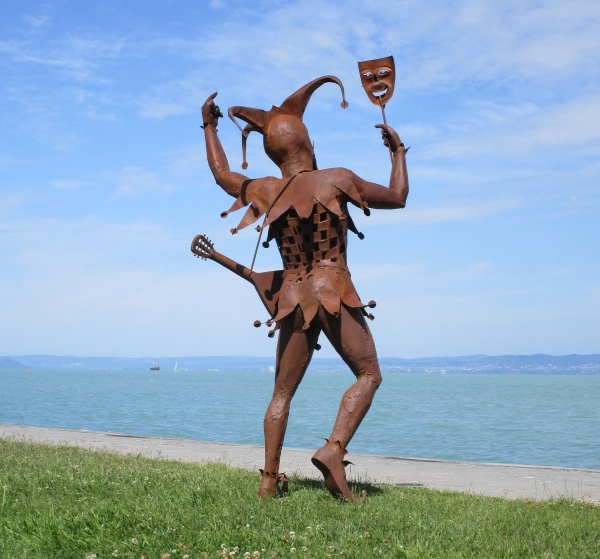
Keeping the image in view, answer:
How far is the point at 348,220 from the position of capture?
659cm

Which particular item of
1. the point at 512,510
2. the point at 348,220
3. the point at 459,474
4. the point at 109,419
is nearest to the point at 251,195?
the point at 348,220

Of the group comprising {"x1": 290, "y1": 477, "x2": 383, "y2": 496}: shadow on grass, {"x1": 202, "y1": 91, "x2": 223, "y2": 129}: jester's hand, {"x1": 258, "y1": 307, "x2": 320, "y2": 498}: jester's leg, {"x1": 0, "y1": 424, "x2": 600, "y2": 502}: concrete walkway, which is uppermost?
{"x1": 202, "y1": 91, "x2": 223, "y2": 129}: jester's hand

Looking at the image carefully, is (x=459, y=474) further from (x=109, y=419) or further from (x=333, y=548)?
(x=109, y=419)

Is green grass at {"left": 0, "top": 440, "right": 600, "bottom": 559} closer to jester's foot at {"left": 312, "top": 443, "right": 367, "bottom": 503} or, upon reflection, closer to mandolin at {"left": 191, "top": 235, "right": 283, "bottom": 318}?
jester's foot at {"left": 312, "top": 443, "right": 367, "bottom": 503}

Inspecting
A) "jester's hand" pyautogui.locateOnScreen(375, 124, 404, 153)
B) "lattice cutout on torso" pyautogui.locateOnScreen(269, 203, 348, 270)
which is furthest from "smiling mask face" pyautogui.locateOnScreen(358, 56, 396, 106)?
"lattice cutout on torso" pyautogui.locateOnScreen(269, 203, 348, 270)

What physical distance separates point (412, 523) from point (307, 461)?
5.12 m

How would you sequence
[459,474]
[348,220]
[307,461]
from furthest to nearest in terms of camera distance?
1. [307,461]
2. [459,474]
3. [348,220]

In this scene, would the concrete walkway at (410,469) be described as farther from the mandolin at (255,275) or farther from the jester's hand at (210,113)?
the jester's hand at (210,113)

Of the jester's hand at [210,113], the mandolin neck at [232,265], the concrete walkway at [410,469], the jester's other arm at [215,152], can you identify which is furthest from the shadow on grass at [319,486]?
the jester's hand at [210,113]

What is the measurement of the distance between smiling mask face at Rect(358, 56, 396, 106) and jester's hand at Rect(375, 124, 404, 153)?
289mm

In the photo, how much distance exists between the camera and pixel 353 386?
620cm

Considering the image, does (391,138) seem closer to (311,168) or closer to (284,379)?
(311,168)

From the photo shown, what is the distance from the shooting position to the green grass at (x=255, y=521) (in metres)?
4.84

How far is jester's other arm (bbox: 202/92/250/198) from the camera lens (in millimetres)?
6785
